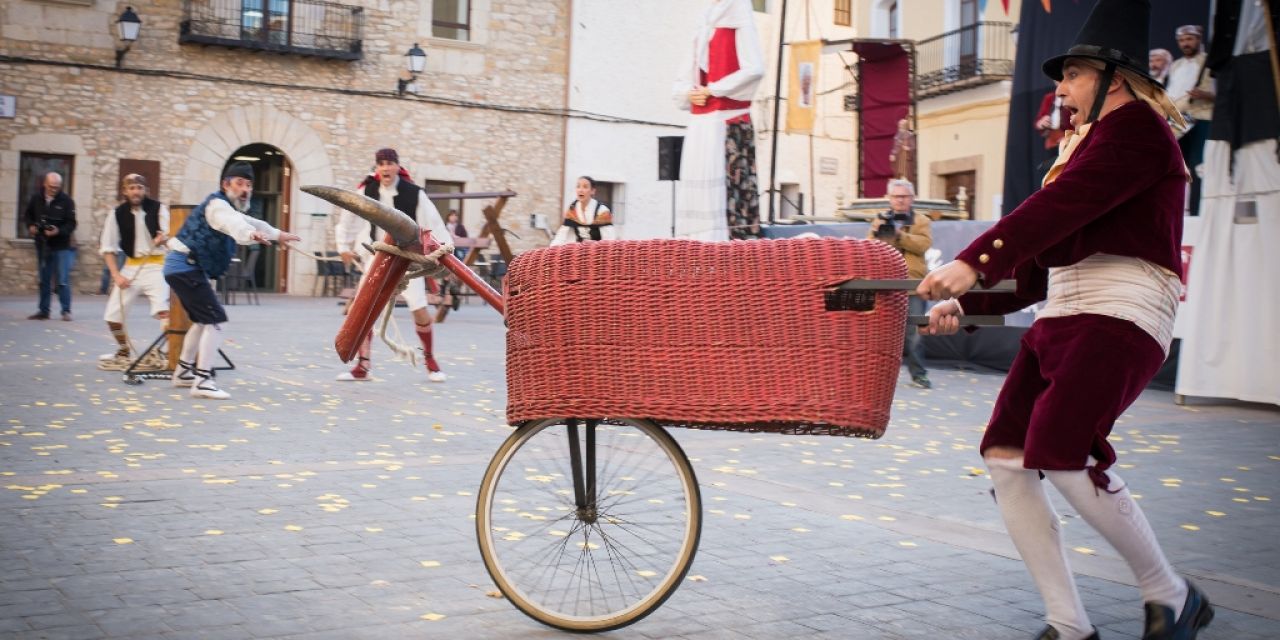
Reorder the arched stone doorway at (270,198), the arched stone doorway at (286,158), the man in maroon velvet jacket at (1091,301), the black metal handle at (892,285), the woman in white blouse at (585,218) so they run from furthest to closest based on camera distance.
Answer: the arched stone doorway at (270,198), the arched stone doorway at (286,158), the woman in white blouse at (585,218), the man in maroon velvet jacket at (1091,301), the black metal handle at (892,285)

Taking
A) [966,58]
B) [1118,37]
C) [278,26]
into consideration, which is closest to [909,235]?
[1118,37]

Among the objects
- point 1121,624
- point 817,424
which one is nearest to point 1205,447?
point 1121,624

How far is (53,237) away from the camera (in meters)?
A: 18.6

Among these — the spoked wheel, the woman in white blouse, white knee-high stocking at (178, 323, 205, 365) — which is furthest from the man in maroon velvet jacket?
the woman in white blouse

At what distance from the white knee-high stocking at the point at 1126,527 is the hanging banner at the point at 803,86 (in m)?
16.7

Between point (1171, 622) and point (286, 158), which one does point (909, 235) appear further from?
point (286, 158)

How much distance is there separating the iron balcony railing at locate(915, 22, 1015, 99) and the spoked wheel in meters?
21.9

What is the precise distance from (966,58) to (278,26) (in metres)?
14.4

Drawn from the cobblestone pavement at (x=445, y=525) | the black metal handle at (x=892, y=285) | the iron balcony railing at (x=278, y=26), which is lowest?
the cobblestone pavement at (x=445, y=525)

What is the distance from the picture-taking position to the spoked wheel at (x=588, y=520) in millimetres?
4121

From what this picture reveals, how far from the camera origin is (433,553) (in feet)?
17.0

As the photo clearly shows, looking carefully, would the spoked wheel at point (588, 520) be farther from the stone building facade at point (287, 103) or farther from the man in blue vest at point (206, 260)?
the stone building facade at point (287, 103)


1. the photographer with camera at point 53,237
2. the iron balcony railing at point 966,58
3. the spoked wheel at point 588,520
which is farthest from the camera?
the iron balcony railing at point 966,58

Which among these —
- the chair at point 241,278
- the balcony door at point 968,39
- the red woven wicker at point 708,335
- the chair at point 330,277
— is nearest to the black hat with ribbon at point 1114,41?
the red woven wicker at point 708,335
